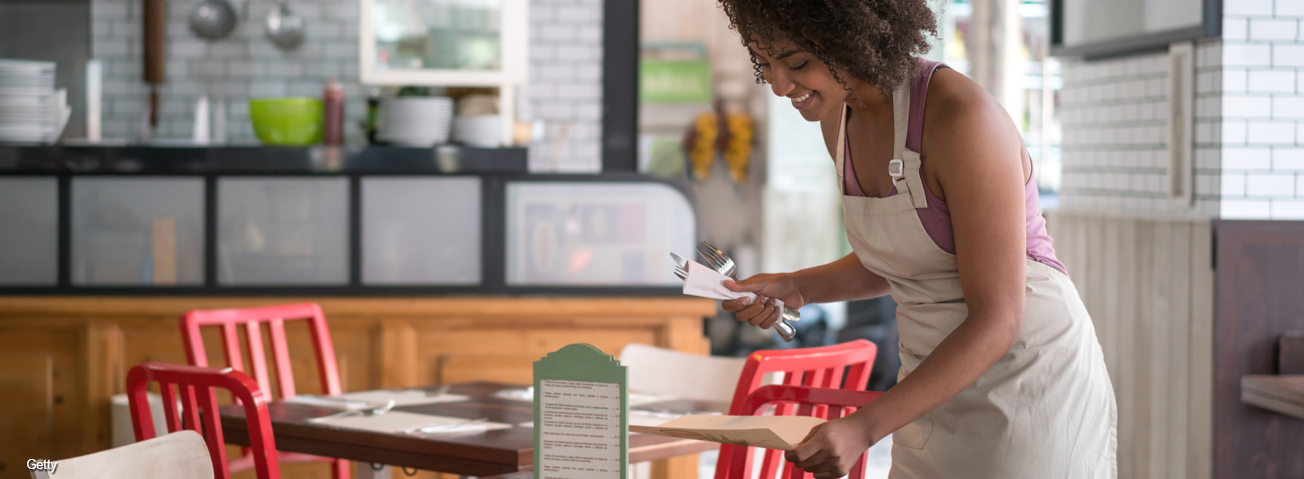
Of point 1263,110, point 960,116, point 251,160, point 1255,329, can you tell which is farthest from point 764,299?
point 251,160

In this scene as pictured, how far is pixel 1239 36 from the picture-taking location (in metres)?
3.08

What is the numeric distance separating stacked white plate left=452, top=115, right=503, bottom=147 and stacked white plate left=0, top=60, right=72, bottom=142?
1.41m

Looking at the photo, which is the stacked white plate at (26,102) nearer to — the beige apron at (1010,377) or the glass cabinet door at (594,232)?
the glass cabinet door at (594,232)

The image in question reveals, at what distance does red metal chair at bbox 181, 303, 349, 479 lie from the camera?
2744mm

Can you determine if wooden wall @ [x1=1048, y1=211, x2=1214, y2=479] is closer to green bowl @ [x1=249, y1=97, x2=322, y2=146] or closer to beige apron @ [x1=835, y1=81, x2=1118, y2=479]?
beige apron @ [x1=835, y1=81, x2=1118, y2=479]

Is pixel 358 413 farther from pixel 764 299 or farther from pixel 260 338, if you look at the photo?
pixel 764 299

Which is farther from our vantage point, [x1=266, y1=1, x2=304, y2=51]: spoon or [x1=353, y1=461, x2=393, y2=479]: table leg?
[x1=266, y1=1, x2=304, y2=51]: spoon

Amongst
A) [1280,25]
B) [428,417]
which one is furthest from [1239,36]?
[428,417]

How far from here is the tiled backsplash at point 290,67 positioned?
424 centimetres

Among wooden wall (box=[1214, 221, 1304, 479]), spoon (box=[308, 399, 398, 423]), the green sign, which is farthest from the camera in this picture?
the green sign

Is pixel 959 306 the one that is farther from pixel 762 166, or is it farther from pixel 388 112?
pixel 762 166

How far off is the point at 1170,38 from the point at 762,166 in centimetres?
560

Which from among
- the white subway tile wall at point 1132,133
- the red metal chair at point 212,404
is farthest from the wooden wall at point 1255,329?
the red metal chair at point 212,404

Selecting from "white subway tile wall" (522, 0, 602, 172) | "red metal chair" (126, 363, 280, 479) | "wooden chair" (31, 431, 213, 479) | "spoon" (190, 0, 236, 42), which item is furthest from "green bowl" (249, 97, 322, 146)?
"wooden chair" (31, 431, 213, 479)
